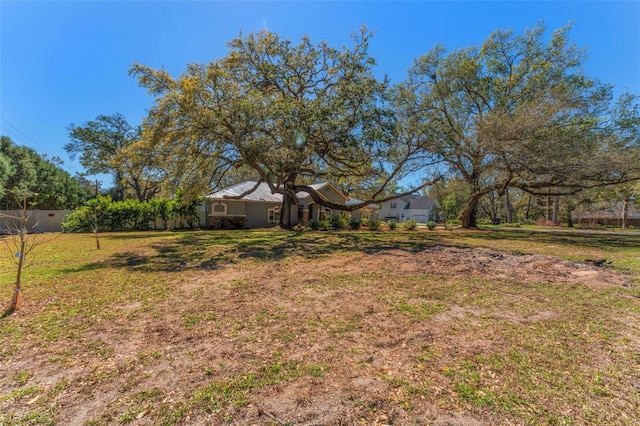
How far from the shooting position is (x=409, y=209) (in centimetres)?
5450

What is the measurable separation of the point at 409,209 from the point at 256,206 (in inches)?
1461

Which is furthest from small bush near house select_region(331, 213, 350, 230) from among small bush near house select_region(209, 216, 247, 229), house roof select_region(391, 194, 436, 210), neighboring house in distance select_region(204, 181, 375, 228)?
house roof select_region(391, 194, 436, 210)

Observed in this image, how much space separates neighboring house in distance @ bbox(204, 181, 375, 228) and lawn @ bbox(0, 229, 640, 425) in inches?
622

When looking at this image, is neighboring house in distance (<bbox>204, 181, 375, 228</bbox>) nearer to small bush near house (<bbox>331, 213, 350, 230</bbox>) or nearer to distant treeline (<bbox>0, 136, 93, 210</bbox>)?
small bush near house (<bbox>331, 213, 350, 230</bbox>)

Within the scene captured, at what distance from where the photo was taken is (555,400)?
2.52m

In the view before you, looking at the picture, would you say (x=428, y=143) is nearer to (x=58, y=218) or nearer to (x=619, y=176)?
(x=619, y=176)

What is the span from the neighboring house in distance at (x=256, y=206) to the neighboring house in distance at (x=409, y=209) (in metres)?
27.7

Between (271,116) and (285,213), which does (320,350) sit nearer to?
(271,116)

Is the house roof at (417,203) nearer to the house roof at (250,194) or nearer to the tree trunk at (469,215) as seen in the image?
the tree trunk at (469,215)

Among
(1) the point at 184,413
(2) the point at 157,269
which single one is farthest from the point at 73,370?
(2) the point at 157,269

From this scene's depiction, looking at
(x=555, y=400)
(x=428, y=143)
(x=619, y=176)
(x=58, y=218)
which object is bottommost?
(x=555, y=400)

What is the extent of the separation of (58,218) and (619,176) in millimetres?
36218

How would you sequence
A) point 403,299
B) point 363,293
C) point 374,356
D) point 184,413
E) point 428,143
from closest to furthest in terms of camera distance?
point 184,413 → point 374,356 → point 403,299 → point 363,293 → point 428,143

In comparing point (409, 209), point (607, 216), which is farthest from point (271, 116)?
point (607, 216)
